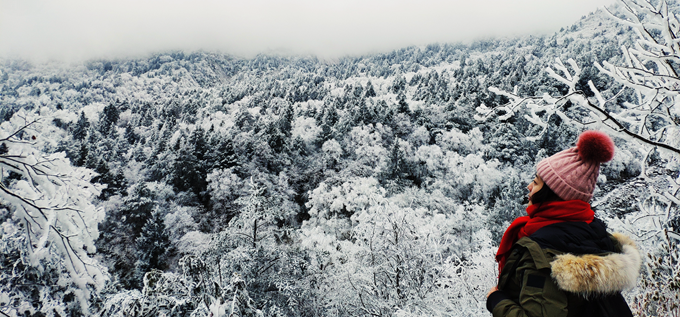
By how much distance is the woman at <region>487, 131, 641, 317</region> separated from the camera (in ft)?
3.88

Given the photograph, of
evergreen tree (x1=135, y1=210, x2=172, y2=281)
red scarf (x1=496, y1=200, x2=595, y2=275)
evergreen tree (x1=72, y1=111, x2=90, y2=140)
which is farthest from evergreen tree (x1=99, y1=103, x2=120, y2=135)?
red scarf (x1=496, y1=200, x2=595, y2=275)

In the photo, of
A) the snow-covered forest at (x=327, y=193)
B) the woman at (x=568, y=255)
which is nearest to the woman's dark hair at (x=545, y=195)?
the woman at (x=568, y=255)

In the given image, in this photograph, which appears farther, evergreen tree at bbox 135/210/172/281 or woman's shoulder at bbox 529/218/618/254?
evergreen tree at bbox 135/210/172/281

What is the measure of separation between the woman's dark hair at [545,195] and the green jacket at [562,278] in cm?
30

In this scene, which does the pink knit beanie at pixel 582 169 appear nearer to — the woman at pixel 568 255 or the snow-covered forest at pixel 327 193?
the woman at pixel 568 255

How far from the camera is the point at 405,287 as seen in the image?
7723mm

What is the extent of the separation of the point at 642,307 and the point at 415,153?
82.7ft

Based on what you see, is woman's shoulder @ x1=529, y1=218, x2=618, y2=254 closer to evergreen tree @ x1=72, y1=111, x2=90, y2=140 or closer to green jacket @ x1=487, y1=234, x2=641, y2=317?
green jacket @ x1=487, y1=234, x2=641, y2=317

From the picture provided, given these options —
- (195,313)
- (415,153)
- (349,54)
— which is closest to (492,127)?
(415,153)

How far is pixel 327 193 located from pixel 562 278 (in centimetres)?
1973

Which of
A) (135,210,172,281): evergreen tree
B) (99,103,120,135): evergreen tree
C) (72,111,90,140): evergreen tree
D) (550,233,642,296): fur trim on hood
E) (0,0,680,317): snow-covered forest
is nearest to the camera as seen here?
(550,233,642,296): fur trim on hood

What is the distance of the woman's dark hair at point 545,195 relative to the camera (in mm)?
1458

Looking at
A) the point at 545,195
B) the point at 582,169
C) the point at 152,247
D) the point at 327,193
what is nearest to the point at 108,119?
the point at 152,247

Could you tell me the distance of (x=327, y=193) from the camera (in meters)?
20.7
